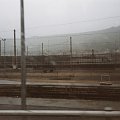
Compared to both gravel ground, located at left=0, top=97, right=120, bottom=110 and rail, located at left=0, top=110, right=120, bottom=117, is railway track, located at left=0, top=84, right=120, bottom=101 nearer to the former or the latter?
gravel ground, located at left=0, top=97, right=120, bottom=110

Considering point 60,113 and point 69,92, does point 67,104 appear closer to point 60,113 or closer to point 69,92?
point 69,92

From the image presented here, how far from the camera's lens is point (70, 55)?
165 ft

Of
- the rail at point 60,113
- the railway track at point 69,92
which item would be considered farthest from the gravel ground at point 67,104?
the rail at point 60,113

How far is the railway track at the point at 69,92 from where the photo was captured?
17.9m

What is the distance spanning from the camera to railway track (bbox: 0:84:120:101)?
17.9 m

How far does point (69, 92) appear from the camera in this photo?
61.7ft

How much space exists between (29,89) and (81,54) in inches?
1329

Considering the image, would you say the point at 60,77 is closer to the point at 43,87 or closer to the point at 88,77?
the point at 88,77

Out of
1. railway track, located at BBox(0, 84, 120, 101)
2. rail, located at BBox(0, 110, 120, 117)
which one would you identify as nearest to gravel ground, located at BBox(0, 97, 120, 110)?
railway track, located at BBox(0, 84, 120, 101)

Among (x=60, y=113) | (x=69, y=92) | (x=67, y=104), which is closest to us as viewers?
(x=60, y=113)

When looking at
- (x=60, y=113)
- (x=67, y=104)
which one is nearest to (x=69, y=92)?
(x=67, y=104)

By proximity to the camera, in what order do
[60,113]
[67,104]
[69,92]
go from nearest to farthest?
[60,113], [67,104], [69,92]

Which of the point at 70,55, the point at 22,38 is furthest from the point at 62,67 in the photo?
the point at 22,38

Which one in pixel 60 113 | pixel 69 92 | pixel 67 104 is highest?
pixel 60 113
